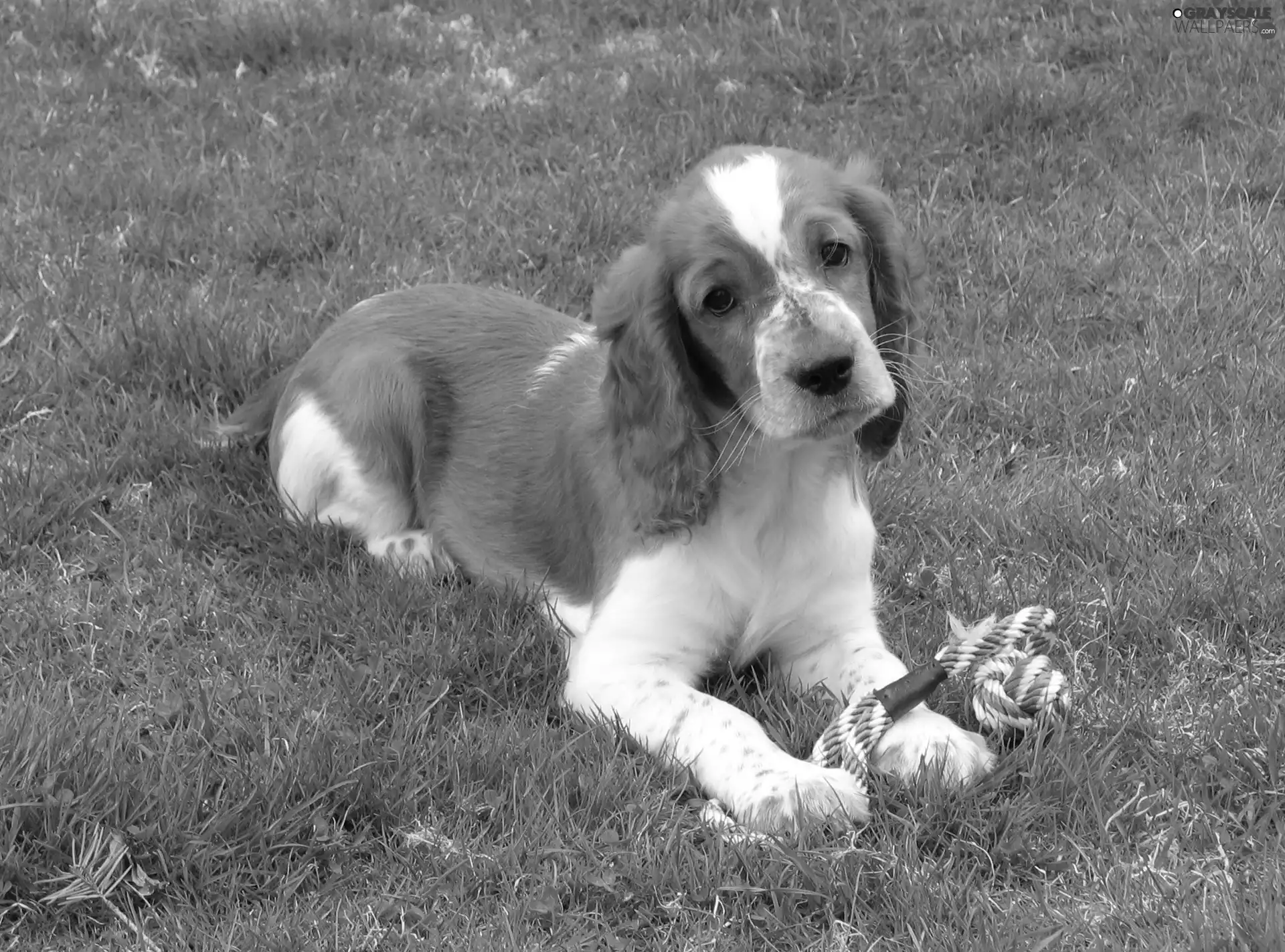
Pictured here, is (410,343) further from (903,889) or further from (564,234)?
(903,889)

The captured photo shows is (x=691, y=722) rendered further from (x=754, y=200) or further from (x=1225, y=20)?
(x=1225, y=20)

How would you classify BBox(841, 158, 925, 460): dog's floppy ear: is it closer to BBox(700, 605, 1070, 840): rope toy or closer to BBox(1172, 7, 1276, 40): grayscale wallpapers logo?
BBox(700, 605, 1070, 840): rope toy

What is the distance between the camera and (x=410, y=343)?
4.47 m

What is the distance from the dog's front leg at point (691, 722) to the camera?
295 centimetres

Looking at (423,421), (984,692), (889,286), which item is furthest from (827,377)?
(423,421)

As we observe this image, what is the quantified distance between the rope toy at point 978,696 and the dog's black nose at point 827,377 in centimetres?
65

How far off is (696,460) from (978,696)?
811mm

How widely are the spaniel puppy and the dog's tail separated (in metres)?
0.28

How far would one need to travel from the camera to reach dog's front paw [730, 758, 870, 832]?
9.56 feet

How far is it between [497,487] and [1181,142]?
364 centimetres

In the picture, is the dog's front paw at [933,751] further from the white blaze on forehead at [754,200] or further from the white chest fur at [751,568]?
the white blaze on forehead at [754,200]

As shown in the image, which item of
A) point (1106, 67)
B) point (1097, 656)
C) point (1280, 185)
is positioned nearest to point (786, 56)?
point (1106, 67)

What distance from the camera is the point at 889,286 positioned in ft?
11.5

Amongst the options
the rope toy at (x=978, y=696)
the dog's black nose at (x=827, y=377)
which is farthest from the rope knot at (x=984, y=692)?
the dog's black nose at (x=827, y=377)
